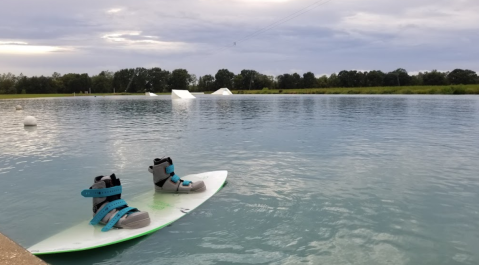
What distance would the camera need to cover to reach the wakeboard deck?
5918 millimetres


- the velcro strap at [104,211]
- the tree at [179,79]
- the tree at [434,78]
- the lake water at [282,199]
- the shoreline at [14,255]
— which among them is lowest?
the lake water at [282,199]

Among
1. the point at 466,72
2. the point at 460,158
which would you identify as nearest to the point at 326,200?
the point at 460,158

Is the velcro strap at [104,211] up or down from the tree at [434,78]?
down

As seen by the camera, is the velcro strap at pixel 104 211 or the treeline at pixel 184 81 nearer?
the velcro strap at pixel 104 211

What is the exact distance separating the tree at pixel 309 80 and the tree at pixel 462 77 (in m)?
57.3

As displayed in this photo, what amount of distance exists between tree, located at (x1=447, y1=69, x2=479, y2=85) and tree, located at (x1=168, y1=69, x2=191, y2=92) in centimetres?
11878

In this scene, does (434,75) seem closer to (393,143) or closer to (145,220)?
(393,143)

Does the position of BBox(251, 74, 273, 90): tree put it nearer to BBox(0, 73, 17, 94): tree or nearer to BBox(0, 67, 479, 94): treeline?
BBox(0, 67, 479, 94): treeline

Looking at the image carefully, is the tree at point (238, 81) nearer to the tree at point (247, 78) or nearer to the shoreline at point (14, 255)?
the tree at point (247, 78)

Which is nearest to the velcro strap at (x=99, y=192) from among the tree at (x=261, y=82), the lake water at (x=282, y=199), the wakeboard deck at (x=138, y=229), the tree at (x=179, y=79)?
the wakeboard deck at (x=138, y=229)

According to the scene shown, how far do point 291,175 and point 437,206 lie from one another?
3.96 m

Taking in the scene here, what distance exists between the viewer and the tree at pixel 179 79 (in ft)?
623

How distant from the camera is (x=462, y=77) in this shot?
130 m

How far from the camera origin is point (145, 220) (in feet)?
22.3
